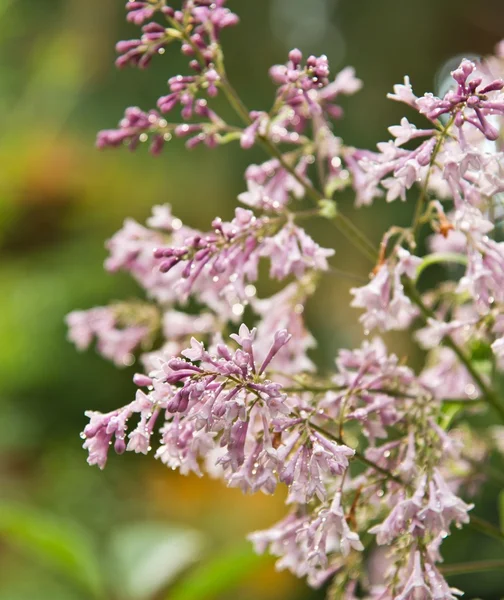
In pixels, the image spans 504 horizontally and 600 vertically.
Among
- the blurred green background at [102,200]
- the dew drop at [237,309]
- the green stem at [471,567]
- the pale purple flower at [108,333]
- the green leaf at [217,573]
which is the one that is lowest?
the green stem at [471,567]

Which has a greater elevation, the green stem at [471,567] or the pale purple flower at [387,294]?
the pale purple flower at [387,294]

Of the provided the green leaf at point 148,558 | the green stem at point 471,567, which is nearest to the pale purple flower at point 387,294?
the green stem at point 471,567

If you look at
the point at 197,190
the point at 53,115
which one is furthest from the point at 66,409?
the point at 53,115

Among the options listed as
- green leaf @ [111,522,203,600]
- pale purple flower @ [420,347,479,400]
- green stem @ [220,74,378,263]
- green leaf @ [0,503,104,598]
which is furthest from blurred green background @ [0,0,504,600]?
green stem @ [220,74,378,263]

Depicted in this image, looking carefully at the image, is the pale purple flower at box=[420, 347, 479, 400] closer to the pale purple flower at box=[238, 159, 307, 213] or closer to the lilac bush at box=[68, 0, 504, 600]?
the lilac bush at box=[68, 0, 504, 600]

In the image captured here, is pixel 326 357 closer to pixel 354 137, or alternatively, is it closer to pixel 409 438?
pixel 354 137

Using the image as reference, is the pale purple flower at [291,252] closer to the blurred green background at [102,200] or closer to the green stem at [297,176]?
the green stem at [297,176]

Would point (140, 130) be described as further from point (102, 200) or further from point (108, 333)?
point (102, 200)
